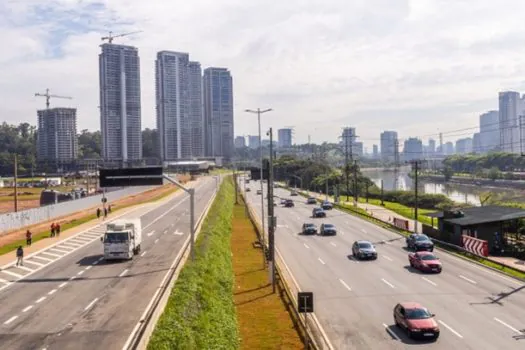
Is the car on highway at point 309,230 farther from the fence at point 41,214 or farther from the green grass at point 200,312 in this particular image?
the fence at point 41,214

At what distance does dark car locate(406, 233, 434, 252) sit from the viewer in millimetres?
43725

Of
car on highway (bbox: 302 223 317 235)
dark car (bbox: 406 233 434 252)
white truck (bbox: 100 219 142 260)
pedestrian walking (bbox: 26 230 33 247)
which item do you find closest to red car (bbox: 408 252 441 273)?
dark car (bbox: 406 233 434 252)

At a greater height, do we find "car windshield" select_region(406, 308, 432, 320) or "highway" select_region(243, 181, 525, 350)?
"car windshield" select_region(406, 308, 432, 320)

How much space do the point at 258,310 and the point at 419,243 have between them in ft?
76.4

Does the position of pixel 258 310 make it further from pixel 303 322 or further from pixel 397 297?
pixel 397 297

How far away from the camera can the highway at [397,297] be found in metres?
21.7

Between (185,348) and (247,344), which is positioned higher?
(185,348)

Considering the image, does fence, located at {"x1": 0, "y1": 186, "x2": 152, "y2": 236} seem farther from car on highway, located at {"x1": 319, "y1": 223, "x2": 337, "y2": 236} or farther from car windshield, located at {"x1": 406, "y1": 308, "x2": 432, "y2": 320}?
car windshield, located at {"x1": 406, "y1": 308, "x2": 432, "y2": 320}

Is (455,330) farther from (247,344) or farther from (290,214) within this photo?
(290,214)

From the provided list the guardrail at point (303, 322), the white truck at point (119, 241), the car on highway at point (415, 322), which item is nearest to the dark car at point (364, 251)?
the guardrail at point (303, 322)

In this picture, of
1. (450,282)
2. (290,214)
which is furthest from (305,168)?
(450,282)

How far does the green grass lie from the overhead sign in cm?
620

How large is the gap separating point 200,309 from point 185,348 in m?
4.55

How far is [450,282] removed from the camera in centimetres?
3219
